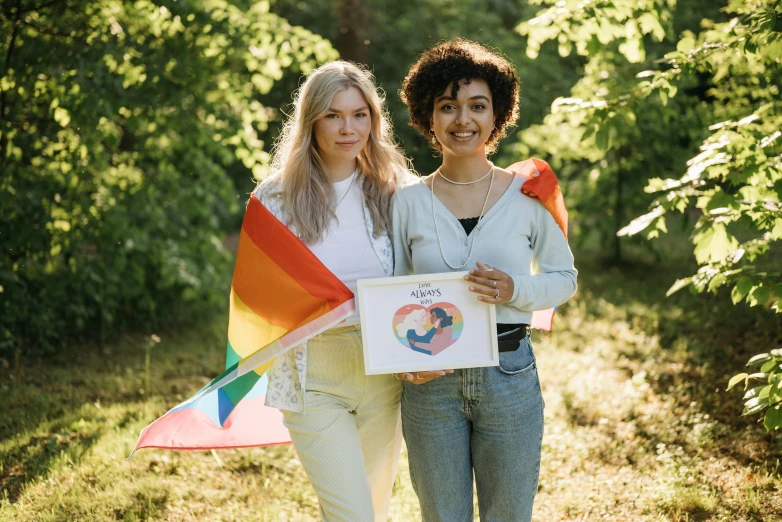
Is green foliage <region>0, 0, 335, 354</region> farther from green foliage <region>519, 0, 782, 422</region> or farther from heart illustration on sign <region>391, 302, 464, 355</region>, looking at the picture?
heart illustration on sign <region>391, 302, 464, 355</region>

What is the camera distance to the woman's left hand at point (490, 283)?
252cm

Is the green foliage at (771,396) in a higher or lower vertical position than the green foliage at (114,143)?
lower

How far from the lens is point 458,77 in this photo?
9.06 ft

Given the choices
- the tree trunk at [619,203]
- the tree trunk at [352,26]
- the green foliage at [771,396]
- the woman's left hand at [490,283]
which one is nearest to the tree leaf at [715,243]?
the green foliage at [771,396]

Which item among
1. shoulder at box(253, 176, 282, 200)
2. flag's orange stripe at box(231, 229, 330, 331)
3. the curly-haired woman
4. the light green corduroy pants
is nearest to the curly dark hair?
the curly-haired woman

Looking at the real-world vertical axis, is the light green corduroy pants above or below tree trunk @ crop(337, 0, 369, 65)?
below

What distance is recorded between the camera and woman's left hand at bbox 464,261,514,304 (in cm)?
252

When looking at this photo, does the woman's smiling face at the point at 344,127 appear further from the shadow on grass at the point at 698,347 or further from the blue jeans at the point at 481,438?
the shadow on grass at the point at 698,347

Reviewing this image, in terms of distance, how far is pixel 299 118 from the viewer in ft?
10.2

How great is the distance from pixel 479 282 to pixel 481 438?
596mm

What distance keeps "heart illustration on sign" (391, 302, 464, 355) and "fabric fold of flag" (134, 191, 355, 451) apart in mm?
286

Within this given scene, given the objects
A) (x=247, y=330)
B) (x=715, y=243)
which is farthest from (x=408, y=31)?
(x=247, y=330)

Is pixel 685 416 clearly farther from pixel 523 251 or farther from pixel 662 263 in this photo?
pixel 662 263

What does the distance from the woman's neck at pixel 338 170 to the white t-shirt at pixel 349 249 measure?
0.15m
